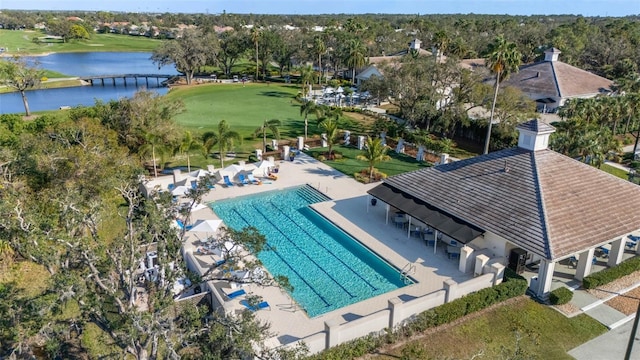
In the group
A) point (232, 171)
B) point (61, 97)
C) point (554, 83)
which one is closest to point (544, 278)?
point (232, 171)

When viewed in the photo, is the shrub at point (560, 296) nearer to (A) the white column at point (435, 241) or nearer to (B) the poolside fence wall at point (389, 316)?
(B) the poolside fence wall at point (389, 316)

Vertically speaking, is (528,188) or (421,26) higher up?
(421,26)

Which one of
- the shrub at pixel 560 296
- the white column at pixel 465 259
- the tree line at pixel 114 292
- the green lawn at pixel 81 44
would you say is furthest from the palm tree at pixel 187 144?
the green lawn at pixel 81 44

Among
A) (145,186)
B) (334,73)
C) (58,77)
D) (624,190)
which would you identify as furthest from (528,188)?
(58,77)

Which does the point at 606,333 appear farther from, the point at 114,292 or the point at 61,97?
Result: the point at 61,97

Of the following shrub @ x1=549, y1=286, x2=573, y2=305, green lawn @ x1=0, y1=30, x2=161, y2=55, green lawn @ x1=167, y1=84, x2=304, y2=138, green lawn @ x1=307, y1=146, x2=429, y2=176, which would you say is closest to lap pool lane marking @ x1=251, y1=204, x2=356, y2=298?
shrub @ x1=549, y1=286, x2=573, y2=305

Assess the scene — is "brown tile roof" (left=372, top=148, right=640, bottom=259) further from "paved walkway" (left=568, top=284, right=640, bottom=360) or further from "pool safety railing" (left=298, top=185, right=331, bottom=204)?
"pool safety railing" (left=298, top=185, right=331, bottom=204)

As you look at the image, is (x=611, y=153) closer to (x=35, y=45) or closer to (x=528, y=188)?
(x=528, y=188)

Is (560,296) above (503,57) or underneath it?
underneath
